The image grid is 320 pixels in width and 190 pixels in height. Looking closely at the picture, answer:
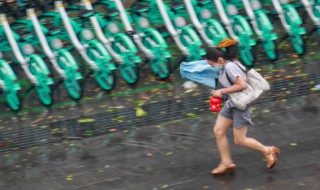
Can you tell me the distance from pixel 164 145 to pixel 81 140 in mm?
1199

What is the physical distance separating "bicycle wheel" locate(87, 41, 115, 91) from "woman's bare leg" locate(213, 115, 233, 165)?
11.1 feet

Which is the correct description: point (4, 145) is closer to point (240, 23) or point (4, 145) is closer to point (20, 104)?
point (20, 104)

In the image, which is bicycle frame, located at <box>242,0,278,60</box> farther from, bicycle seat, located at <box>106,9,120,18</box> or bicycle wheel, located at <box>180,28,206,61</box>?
bicycle seat, located at <box>106,9,120,18</box>

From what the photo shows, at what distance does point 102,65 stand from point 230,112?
3599 mm

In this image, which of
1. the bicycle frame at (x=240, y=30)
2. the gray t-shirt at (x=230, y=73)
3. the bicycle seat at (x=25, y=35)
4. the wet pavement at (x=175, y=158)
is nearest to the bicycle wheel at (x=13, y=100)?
the bicycle seat at (x=25, y=35)

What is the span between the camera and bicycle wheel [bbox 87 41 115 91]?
11.2m

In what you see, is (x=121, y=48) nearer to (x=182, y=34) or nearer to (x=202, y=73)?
(x=182, y=34)

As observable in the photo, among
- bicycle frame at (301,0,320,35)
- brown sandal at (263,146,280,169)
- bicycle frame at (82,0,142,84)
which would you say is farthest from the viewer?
bicycle frame at (301,0,320,35)

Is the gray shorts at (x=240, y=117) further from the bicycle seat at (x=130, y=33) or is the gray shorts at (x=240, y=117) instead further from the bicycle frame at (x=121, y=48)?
the bicycle seat at (x=130, y=33)

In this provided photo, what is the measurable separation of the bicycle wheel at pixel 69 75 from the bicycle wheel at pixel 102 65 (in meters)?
0.36

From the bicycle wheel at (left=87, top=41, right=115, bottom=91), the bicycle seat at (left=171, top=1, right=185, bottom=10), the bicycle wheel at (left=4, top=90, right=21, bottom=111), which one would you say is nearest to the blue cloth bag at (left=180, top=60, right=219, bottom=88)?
the bicycle wheel at (left=87, top=41, right=115, bottom=91)

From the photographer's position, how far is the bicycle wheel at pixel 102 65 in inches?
440

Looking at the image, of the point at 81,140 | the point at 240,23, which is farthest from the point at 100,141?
the point at 240,23

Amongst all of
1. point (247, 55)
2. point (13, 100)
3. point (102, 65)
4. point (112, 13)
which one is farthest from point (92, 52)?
point (247, 55)
